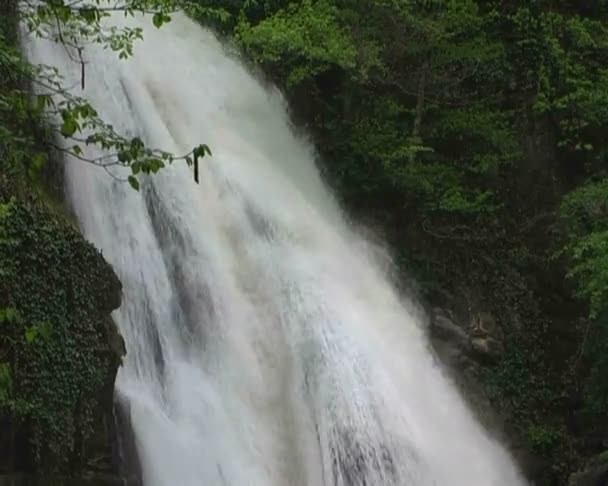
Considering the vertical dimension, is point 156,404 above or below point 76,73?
below

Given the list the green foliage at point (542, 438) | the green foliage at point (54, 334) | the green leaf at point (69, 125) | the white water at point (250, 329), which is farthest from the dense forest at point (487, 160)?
the green leaf at point (69, 125)

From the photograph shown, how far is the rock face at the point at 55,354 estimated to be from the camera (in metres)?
6.74

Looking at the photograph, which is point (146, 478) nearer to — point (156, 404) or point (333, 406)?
point (156, 404)

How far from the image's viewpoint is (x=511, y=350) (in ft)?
40.4

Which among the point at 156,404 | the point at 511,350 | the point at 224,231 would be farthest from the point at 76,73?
the point at 511,350

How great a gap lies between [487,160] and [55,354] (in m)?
8.08

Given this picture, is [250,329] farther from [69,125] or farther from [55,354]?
[69,125]

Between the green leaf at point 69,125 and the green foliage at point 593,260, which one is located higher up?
the green foliage at point 593,260

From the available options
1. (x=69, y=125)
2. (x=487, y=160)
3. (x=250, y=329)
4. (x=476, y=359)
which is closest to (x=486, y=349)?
(x=476, y=359)

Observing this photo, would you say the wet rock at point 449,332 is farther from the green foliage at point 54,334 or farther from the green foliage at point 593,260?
the green foliage at point 54,334

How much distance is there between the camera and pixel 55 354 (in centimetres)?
706

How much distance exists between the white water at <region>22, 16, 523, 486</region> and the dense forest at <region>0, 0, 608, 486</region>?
3.30 feet

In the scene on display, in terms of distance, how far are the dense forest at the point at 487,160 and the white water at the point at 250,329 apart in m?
1.01

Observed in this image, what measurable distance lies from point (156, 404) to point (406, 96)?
7.38 meters
